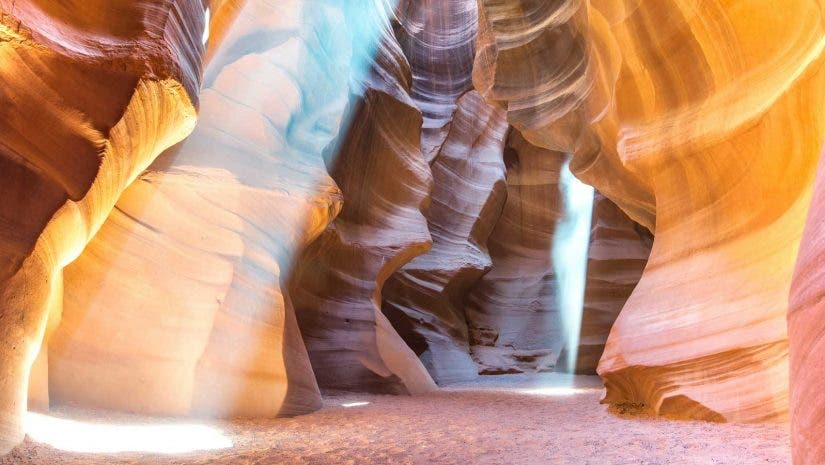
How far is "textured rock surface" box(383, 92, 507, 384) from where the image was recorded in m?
12.7

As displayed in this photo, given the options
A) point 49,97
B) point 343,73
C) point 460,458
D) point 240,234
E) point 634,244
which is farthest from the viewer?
point 634,244

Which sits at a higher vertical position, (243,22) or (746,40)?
(243,22)

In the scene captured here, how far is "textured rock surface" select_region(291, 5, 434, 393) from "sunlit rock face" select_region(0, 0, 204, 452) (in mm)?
4291

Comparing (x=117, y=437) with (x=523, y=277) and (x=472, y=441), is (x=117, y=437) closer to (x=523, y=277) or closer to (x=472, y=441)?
(x=472, y=441)

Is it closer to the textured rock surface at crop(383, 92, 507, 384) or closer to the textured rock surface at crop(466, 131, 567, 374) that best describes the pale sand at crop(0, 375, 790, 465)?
the textured rock surface at crop(383, 92, 507, 384)

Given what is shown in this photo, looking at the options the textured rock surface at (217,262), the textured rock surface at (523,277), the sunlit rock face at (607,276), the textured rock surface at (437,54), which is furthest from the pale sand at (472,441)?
the textured rock surface at (437,54)

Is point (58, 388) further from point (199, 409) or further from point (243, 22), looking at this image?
point (243, 22)

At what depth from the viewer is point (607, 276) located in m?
13.3

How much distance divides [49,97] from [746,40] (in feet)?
15.7

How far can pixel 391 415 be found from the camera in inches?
203

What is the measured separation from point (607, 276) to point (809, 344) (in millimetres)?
12060

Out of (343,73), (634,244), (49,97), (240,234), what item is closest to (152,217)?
(240,234)

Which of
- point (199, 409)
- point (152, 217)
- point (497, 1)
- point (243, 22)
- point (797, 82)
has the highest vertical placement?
point (497, 1)

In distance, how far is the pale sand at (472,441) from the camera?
2.89 meters
